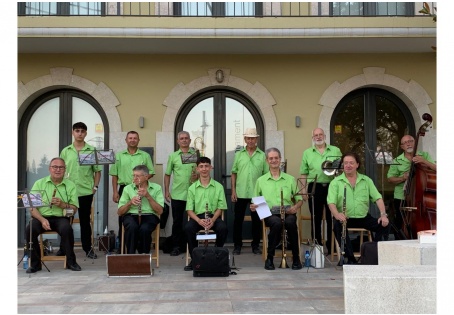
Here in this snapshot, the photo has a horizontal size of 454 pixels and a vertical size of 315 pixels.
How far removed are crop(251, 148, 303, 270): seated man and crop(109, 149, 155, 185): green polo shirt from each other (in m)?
1.79

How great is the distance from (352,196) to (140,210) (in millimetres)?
2562

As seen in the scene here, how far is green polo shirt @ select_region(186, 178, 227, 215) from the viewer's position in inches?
275

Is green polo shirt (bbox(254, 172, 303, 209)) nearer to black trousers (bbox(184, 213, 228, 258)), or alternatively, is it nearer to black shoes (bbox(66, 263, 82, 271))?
black trousers (bbox(184, 213, 228, 258))

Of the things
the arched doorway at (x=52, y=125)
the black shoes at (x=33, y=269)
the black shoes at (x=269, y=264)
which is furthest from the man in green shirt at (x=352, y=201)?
the arched doorway at (x=52, y=125)

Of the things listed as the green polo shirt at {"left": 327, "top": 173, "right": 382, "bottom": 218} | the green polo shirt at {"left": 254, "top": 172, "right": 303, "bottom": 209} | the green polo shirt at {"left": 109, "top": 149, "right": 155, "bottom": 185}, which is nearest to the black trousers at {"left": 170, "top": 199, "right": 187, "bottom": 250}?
the green polo shirt at {"left": 109, "top": 149, "right": 155, "bottom": 185}

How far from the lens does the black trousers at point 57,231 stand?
261 inches

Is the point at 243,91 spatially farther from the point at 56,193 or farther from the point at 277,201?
the point at 56,193

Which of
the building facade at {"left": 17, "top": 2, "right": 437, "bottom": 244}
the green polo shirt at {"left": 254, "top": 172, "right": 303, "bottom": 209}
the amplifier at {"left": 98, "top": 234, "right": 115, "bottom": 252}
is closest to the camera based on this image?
the green polo shirt at {"left": 254, "top": 172, "right": 303, "bottom": 209}

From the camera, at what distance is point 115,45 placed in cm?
847

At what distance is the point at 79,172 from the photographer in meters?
7.79

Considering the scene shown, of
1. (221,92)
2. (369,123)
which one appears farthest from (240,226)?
(369,123)

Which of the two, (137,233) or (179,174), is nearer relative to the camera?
(137,233)
